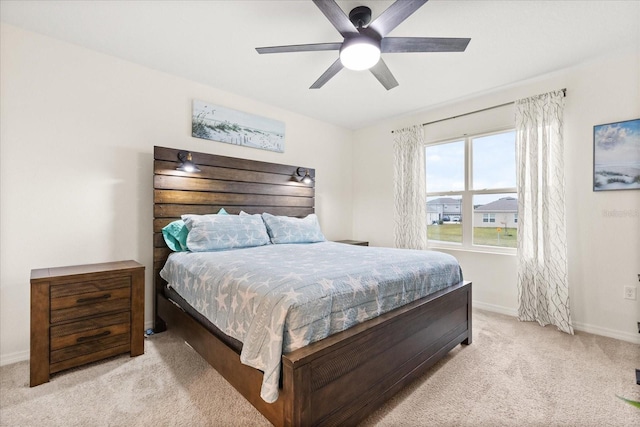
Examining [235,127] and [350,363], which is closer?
[350,363]

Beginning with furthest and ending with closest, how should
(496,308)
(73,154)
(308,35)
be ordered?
1. (496,308)
2. (73,154)
3. (308,35)

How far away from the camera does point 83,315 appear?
2.07 m

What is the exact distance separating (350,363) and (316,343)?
0.24 metres

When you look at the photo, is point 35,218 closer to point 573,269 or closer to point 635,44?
point 573,269

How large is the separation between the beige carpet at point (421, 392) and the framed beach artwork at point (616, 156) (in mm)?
1426

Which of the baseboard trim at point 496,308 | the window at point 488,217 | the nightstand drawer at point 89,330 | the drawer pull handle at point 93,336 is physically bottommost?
the baseboard trim at point 496,308

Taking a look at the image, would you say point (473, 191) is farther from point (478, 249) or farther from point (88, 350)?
point (88, 350)

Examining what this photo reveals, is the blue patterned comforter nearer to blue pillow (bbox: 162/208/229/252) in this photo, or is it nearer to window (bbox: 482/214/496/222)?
blue pillow (bbox: 162/208/229/252)

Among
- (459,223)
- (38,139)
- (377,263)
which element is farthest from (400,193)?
(38,139)

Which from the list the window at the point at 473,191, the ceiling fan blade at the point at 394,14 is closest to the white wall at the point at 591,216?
the window at the point at 473,191

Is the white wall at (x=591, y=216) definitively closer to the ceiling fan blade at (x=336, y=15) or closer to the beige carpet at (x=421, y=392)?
the beige carpet at (x=421, y=392)

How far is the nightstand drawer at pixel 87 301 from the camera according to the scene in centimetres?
197

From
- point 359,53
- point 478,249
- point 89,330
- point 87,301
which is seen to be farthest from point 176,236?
point 478,249

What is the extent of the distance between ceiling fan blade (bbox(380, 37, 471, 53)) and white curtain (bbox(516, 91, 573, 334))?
5.69 feet
